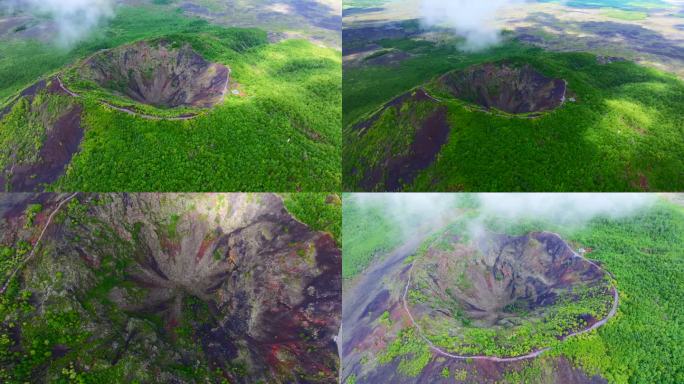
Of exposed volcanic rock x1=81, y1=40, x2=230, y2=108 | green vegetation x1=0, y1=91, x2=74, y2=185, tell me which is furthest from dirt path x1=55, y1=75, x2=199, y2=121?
exposed volcanic rock x1=81, y1=40, x2=230, y2=108

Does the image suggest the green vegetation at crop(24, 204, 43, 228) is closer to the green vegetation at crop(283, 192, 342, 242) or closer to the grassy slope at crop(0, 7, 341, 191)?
the grassy slope at crop(0, 7, 341, 191)

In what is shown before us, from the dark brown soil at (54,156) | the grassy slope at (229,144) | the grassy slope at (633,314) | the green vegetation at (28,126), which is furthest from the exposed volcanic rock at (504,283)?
the green vegetation at (28,126)

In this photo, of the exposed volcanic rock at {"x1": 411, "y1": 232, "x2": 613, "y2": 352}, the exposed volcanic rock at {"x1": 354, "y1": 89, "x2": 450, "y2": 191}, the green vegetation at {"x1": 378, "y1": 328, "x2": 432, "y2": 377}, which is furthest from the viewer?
the exposed volcanic rock at {"x1": 354, "y1": 89, "x2": 450, "y2": 191}

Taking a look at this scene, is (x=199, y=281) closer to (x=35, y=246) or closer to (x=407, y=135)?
(x=35, y=246)

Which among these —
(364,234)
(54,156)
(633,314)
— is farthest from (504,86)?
(54,156)

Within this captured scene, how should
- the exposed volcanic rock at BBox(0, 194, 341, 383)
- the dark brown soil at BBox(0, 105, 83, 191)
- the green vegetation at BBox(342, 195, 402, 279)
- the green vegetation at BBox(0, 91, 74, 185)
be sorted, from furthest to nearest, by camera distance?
the green vegetation at BBox(342, 195, 402, 279) < the green vegetation at BBox(0, 91, 74, 185) < the dark brown soil at BBox(0, 105, 83, 191) < the exposed volcanic rock at BBox(0, 194, 341, 383)

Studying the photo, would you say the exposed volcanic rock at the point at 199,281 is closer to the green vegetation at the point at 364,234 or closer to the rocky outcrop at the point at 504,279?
the green vegetation at the point at 364,234

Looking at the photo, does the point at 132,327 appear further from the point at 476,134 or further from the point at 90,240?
the point at 476,134
